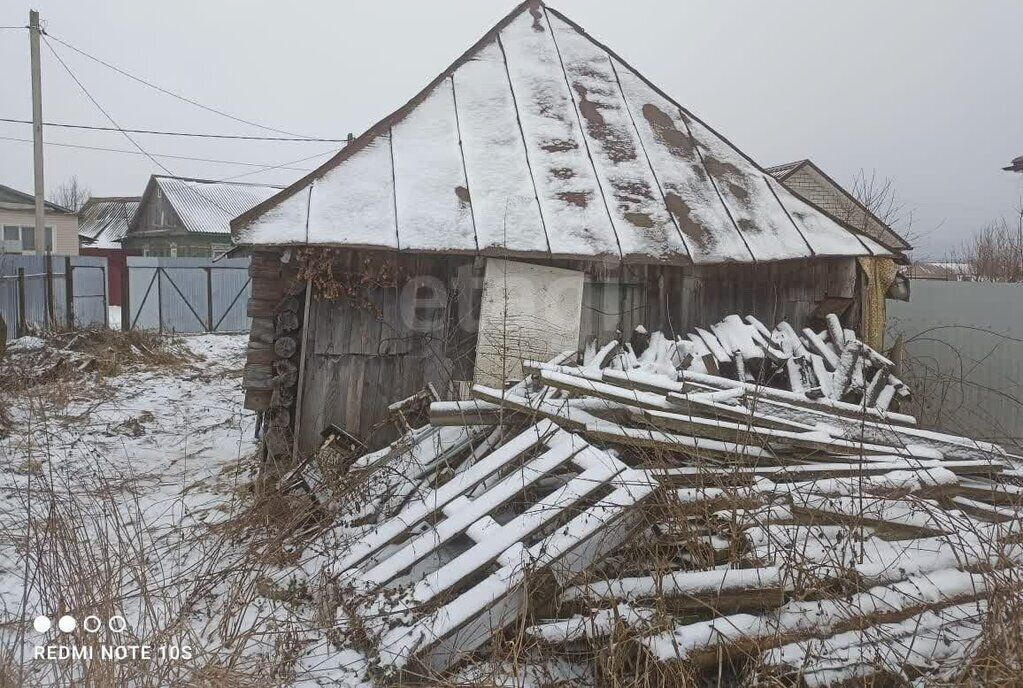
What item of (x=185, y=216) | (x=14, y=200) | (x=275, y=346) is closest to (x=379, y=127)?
(x=275, y=346)

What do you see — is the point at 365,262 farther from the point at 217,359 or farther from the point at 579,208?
the point at 217,359

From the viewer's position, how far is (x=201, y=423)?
8.64m

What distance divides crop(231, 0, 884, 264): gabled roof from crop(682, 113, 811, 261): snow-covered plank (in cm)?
2

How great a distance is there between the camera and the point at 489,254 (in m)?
5.49

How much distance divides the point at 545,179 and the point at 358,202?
5.49ft

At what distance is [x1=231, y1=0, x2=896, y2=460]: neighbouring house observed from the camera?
222 inches

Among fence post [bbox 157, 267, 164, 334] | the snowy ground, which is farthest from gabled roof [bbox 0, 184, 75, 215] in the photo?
the snowy ground

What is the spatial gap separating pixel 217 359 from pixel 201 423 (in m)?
5.04

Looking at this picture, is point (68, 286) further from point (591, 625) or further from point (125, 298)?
point (591, 625)

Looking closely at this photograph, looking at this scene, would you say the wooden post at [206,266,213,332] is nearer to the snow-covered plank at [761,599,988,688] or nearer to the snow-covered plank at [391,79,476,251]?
the snow-covered plank at [391,79,476,251]

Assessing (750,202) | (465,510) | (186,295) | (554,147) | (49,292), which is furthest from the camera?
(186,295)

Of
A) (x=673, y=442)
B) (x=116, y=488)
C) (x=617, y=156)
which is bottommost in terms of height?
(x=116, y=488)

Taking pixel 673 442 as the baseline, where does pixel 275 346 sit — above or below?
above

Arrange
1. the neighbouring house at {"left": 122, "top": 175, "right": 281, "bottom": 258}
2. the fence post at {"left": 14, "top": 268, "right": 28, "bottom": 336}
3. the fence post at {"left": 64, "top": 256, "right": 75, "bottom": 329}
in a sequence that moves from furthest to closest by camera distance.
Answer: the neighbouring house at {"left": 122, "top": 175, "right": 281, "bottom": 258} → the fence post at {"left": 64, "top": 256, "right": 75, "bottom": 329} → the fence post at {"left": 14, "top": 268, "right": 28, "bottom": 336}
